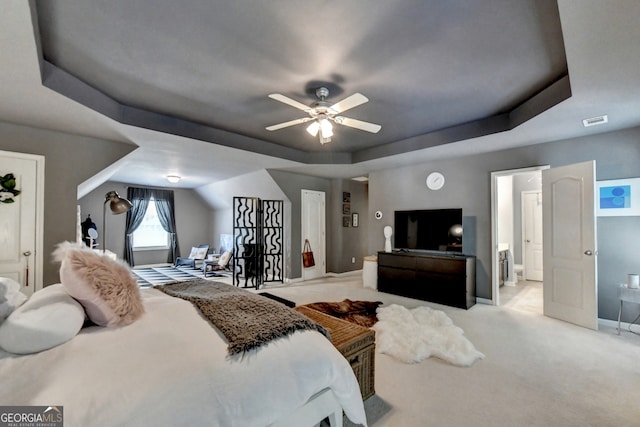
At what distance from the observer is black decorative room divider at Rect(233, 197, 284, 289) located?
5.73 m

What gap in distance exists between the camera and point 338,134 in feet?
13.9

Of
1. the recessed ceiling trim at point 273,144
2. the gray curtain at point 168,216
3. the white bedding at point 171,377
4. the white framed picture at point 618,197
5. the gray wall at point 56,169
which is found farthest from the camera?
the gray curtain at point 168,216

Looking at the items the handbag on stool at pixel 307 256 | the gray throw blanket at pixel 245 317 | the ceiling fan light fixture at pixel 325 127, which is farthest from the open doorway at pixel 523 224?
the gray throw blanket at pixel 245 317

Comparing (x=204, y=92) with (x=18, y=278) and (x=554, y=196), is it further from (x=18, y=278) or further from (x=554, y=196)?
(x=554, y=196)

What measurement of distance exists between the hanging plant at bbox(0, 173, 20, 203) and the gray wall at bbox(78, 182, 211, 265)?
4705 millimetres

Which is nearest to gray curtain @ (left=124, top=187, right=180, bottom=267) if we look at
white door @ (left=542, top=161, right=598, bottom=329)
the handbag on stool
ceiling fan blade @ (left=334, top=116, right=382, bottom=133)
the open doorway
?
the handbag on stool

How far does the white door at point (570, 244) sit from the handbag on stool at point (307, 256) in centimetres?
422

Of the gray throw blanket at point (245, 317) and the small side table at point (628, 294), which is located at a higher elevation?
the gray throw blanket at point (245, 317)

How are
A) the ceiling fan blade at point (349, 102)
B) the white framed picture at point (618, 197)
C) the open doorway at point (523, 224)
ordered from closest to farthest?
the ceiling fan blade at point (349, 102), the white framed picture at point (618, 197), the open doorway at point (523, 224)

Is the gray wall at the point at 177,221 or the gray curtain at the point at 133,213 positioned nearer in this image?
the gray wall at the point at 177,221

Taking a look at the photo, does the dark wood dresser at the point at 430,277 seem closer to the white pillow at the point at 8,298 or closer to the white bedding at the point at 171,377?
the white bedding at the point at 171,377

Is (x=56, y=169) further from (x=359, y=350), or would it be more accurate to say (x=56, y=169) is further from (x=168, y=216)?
(x=168, y=216)

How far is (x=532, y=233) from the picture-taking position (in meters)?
6.10

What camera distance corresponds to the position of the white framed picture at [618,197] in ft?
10.7
